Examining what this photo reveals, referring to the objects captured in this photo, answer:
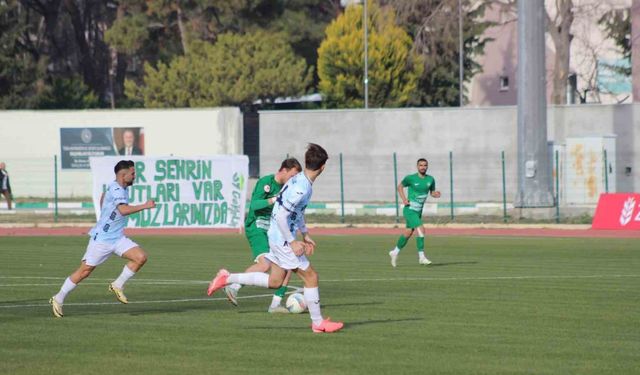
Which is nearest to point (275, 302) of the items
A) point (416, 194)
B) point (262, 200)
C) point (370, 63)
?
point (262, 200)

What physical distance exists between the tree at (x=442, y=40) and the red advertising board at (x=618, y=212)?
25.2m

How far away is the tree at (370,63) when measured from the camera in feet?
222

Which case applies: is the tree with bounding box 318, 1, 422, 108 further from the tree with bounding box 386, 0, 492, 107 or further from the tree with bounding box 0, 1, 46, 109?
the tree with bounding box 0, 1, 46, 109

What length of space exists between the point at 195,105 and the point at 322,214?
2685cm

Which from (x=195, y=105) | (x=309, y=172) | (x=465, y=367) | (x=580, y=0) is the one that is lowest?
(x=465, y=367)

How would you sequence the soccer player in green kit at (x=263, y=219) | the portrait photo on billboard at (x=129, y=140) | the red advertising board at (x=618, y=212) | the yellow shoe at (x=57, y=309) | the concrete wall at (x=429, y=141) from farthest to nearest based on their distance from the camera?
the portrait photo on billboard at (x=129, y=140) → the concrete wall at (x=429, y=141) → the red advertising board at (x=618, y=212) → the soccer player in green kit at (x=263, y=219) → the yellow shoe at (x=57, y=309)

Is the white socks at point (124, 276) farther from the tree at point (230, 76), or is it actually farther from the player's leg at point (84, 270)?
the tree at point (230, 76)

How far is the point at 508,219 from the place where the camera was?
41.6m

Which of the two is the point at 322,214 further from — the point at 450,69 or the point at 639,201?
the point at 450,69

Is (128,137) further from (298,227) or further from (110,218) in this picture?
(298,227)

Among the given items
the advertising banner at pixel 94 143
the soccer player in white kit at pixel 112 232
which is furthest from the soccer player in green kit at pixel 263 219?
the advertising banner at pixel 94 143

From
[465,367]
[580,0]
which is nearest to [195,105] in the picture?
[580,0]

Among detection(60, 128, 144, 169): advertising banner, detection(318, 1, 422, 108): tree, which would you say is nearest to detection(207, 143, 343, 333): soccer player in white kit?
detection(60, 128, 144, 169): advertising banner

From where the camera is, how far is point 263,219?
1731 centimetres
